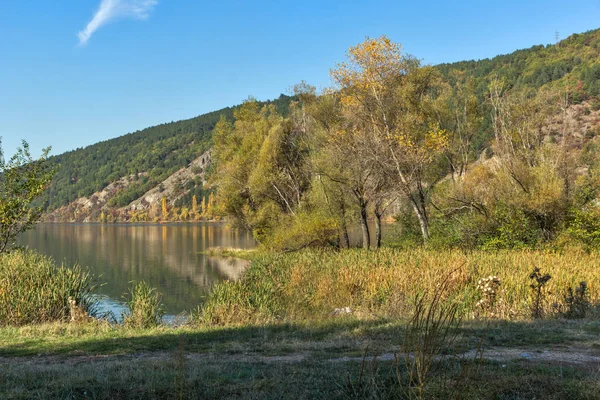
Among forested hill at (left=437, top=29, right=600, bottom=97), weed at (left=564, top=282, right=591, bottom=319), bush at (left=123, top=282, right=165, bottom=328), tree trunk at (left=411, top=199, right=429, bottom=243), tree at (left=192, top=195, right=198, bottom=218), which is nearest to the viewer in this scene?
weed at (left=564, top=282, right=591, bottom=319)

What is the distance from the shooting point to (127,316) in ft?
43.2

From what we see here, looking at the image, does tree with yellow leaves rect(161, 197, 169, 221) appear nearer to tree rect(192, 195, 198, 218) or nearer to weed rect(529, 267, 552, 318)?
tree rect(192, 195, 198, 218)

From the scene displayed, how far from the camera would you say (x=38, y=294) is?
45.3 ft

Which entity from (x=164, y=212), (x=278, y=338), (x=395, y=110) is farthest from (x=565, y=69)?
(x=164, y=212)

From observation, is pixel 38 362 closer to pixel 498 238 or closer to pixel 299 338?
pixel 299 338

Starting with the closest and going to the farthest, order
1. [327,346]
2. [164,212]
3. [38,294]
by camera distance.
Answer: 1. [327,346]
2. [38,294]
3. [164,212]

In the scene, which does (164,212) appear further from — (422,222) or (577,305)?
(577,305)

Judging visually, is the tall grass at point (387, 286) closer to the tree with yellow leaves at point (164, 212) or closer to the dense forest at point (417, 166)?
the dense forest at point (417, 166)

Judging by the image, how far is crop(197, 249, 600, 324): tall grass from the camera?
12547 mm

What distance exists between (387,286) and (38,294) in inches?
417

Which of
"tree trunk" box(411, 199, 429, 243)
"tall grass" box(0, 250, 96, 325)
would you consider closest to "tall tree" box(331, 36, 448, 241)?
"tree trunk" box(411, 199, 429, 243)

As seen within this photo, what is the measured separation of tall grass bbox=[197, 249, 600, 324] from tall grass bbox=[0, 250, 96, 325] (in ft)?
13.3

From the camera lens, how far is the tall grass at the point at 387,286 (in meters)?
12.5

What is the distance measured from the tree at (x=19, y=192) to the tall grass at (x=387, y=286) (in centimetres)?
636
